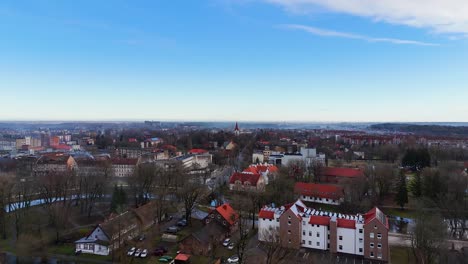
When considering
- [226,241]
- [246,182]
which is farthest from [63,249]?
[246,182]

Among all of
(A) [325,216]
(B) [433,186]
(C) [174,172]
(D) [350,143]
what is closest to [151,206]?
(C) [174,172]

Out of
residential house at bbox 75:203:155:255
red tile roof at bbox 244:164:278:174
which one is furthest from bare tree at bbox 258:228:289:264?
red tile roof at bbox 244:164:278:174

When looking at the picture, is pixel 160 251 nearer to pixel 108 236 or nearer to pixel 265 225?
pixel 108 236

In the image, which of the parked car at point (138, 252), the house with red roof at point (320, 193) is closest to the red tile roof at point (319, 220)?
the parked car at point (138, 252)

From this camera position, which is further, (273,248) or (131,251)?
(131,251)

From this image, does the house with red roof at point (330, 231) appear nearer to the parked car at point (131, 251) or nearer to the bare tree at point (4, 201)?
the parked car at point (131, 251)

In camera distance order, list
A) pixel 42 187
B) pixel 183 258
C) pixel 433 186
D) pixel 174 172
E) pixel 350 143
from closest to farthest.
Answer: pixel 183 258 → pixel 42 187 → pixel 433 186 → pixel 174 172 → pixel 350 143

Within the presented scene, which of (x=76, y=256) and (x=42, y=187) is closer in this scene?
(x=76, y=256)

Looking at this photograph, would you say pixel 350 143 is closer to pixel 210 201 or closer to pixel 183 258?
pixel 210 201
